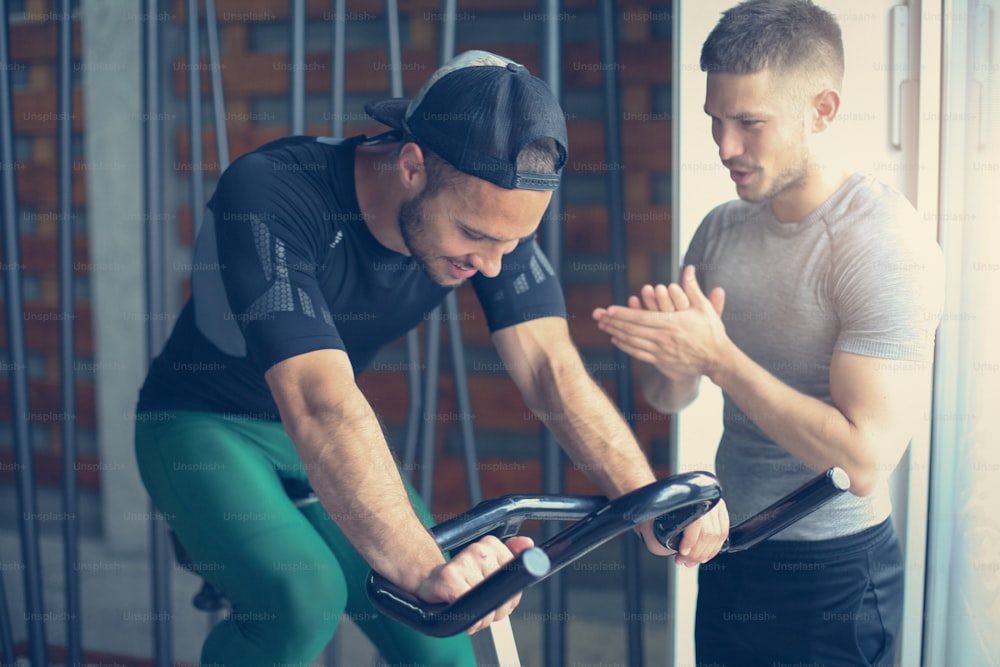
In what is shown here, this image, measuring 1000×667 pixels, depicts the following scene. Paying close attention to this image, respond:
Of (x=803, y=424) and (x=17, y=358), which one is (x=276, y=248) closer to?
(x=803, y=424)

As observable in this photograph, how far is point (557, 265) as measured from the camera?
5.65 ft

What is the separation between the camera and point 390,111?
1.38 m

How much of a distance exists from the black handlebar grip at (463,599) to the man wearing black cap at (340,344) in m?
0.09

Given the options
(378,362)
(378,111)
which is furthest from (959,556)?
(378,362)

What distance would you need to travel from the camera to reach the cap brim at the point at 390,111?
1.37 metres

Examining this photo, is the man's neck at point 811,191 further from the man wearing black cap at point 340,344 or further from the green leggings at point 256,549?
the green leggings at point 256,549

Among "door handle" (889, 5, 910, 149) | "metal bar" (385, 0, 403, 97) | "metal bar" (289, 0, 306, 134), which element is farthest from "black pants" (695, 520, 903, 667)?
"metal bar" (289, 0, 306, 134)

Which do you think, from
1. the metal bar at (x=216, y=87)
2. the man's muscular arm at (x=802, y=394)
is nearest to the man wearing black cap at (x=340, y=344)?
the man's muscular arm at (x=802, y=394)

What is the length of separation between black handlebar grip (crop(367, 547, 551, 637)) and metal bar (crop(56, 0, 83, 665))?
1.24 metres

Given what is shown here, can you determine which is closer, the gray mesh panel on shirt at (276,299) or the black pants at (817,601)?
the gray mesh panel on shirt at (276,299)

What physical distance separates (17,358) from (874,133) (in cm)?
164

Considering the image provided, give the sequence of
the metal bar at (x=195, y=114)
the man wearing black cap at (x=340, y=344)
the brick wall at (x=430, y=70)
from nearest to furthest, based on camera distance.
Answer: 1. the man wearing black cap at (x=340, y=344)
2. the metal bar at (x=195, y=114)
3. the brick wall at (x=430, y=70)

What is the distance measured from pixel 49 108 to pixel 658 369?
8.40ft

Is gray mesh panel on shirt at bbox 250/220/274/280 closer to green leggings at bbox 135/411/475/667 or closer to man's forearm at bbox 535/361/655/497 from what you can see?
green leggings at bbox 135/411/475/667
